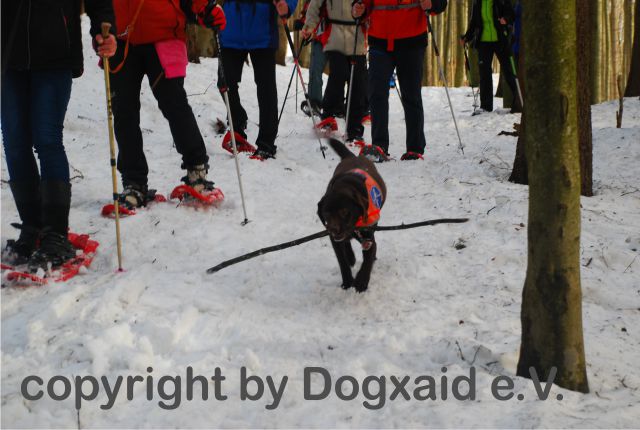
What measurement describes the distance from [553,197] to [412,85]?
4.29 meters

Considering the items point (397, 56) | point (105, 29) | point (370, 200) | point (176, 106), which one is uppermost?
point (105, 29)

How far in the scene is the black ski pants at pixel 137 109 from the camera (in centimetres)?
441

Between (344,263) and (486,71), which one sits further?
(486,71)

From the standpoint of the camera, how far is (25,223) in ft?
11.6

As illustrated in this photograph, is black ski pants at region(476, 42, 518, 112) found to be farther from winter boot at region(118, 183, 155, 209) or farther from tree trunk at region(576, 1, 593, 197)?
winter boot at region(118, 183, 155, 209)

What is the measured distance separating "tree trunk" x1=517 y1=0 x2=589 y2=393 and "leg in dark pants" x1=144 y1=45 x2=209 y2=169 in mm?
2919

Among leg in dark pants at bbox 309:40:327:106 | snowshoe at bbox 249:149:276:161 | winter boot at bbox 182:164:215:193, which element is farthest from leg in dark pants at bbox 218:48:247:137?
leg in dark pants at bbox 309:40:327:106

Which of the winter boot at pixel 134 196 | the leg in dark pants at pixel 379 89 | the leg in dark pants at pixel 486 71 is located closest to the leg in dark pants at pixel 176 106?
the winter boot at pixel 134 196

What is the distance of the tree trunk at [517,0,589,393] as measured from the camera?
2152 mm

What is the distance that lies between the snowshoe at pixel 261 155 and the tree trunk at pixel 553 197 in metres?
4.25

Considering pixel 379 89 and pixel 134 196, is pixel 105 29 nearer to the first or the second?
pixel 134 196

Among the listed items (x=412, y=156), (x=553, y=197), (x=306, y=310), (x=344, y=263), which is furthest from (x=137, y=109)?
(x=553, y=197)

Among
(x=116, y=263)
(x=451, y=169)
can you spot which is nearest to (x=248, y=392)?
(x=116, y=263)

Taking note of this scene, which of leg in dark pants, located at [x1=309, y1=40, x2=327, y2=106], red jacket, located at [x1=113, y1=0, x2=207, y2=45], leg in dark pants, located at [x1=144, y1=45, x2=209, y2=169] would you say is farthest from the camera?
leg in dark pants, located at [x1=309, y1=40, x2=327, y2=106]
